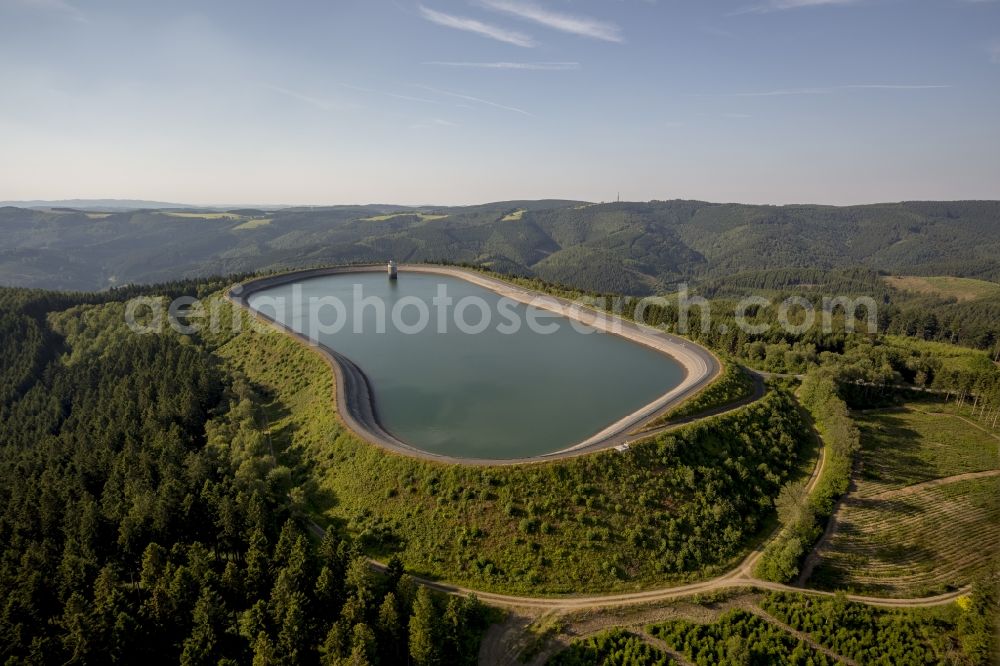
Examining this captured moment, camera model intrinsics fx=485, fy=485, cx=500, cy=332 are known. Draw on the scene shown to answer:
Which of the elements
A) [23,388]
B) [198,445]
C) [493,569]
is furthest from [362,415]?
[23,388]

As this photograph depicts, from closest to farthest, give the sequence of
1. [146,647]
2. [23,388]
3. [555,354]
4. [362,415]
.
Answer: [146,647] < [362,415] < [555,354] < [23,388]

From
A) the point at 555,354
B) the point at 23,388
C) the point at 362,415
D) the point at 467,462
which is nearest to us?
the point at 467,462

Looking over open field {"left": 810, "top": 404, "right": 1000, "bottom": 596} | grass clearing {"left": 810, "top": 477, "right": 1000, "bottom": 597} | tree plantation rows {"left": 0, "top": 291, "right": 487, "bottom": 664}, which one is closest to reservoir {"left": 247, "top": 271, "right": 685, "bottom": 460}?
tree plantation rows {"left": 0, "top": 291, "right": 487, "bottom": 664}

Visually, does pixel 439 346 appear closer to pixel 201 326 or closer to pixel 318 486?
pixel 318 486

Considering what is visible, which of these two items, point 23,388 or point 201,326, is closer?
point 23,388

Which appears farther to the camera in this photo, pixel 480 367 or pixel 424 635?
pixel 480 367

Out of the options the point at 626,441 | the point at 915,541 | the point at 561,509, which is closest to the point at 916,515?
the point at 915,541

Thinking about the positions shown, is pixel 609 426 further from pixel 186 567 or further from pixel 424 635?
pixel 186 567

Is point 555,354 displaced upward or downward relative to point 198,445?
upward

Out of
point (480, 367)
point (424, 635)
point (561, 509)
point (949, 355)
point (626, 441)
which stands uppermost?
point (480, 367)
